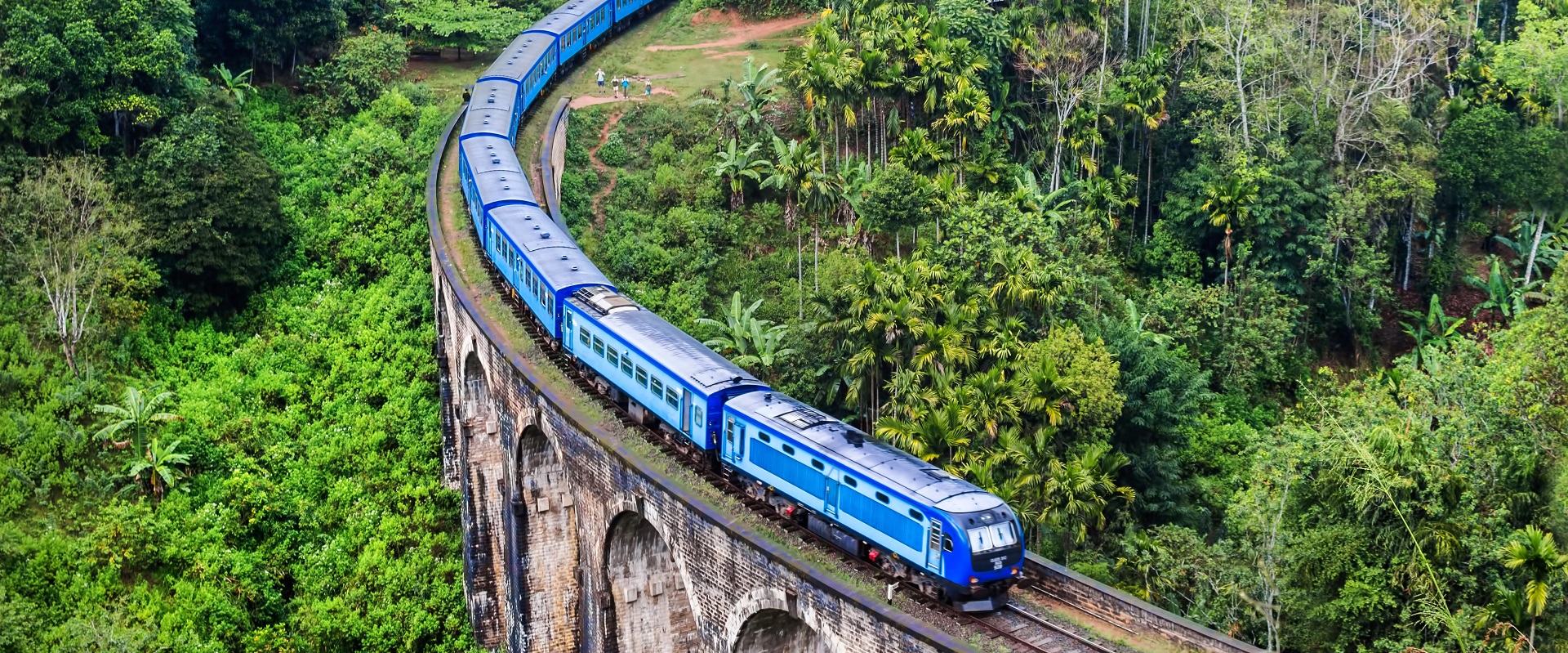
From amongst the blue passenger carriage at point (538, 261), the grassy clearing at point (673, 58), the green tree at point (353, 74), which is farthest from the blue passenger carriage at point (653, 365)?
the green tree at point (353, 74)

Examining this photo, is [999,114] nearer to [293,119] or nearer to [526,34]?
[526,34]

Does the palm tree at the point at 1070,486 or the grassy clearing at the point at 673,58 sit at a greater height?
the grassy clearing at the point at 673,58

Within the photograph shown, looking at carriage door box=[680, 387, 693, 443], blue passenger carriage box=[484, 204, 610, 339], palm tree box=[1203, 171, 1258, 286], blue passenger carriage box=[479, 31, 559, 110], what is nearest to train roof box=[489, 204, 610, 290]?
blue passenger carriage box=[484, 204, 610, 339]

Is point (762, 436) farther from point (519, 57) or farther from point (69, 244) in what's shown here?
point (519, 57)

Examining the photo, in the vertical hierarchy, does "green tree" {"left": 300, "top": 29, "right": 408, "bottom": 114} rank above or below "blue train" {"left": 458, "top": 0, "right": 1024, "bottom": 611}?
above

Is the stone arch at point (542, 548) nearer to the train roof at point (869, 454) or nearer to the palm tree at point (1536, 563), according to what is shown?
the train roof at point (869, 454)

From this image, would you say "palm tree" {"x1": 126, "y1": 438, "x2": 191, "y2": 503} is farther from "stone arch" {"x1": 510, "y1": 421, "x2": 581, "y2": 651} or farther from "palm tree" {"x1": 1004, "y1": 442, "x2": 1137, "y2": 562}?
"palm tree" {"x1": 1004, "y1": 442, "x2": 1137, "y2": 562}
